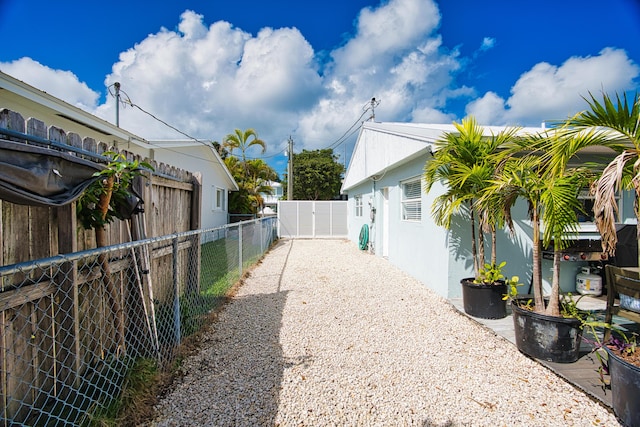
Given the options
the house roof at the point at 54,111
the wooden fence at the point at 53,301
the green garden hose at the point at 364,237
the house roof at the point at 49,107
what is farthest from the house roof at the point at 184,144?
the wooden fence at the point at 53,301

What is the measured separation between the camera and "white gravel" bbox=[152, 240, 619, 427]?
2.31 m

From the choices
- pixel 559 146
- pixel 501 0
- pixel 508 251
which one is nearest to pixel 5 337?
pixel 559 146

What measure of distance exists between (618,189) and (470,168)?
2079 millimetres

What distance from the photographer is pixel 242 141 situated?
58.0 feet

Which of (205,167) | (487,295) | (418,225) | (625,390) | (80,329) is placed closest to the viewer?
(625,390)

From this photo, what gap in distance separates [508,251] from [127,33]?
11.1 metres

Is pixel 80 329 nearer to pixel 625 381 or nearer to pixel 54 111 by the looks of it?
pixel 625 381

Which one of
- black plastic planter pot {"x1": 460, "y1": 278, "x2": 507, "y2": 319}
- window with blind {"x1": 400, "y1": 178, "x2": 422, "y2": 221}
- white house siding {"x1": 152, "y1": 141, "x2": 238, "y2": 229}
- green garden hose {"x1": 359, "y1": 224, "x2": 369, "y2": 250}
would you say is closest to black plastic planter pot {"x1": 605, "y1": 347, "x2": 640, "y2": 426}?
black plastic planter pot {"x1": 460, "y1": 278, "x2": 507, "y2": 319}

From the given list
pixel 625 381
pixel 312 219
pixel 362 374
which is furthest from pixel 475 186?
pixel 312 219

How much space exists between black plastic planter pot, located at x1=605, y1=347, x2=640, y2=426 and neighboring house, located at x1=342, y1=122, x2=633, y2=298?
2946 mm

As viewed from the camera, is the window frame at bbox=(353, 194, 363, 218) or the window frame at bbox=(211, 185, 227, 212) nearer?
the window frame at bbox=(353, 194, 363, 218)

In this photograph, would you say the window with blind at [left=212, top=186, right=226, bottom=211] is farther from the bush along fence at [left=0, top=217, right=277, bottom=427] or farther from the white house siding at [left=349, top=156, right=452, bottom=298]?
the bush along fence at [left=0, top=217, right=277, bottom=427]

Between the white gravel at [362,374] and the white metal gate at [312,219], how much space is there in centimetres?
1069

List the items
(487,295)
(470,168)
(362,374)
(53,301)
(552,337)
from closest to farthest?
1. (53,301)
2. (362,374)
3. (552,337)
4. (487,295)
5. (470,168)
